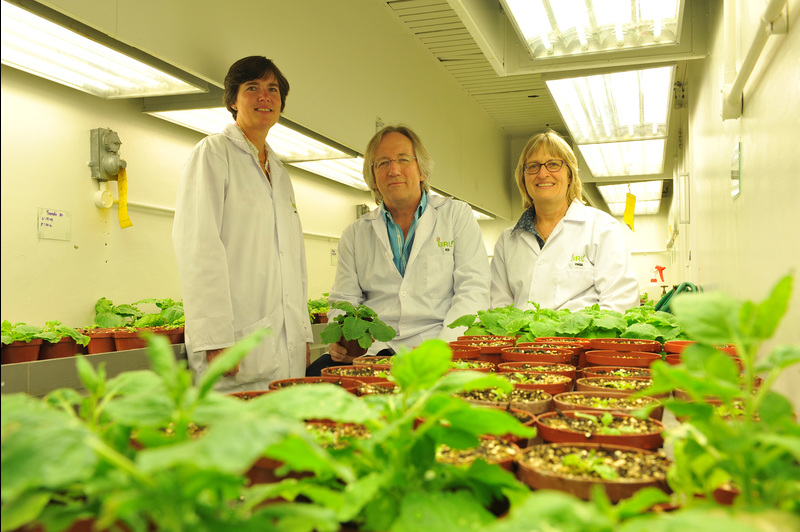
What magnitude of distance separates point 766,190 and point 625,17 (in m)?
1.31

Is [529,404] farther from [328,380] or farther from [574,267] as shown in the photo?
[574,267]

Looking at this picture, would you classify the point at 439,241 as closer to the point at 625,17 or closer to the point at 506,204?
A: the point at 625,17

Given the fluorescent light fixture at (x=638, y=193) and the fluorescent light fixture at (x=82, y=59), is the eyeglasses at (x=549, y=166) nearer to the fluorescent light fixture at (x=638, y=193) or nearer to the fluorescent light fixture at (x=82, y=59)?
the fluorescent light fixture at (x=82, y=59)

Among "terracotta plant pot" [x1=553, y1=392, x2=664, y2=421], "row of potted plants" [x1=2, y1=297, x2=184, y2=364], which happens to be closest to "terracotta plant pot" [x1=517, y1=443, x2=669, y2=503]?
"terracotta plant pot" [x1=553, y1=392, x2=664, y2=421]

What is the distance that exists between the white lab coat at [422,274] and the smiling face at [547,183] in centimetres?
39

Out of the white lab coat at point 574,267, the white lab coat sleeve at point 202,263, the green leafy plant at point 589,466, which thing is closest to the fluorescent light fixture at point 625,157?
the white lab coat at point 574,267

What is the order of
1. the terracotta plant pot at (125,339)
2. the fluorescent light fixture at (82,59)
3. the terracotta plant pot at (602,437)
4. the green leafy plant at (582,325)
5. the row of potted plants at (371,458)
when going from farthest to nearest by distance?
1. the terracotta plant pot at (125,339)
2. the fluorescent light fixture at (82,59)
3. the green leafy plant at (582,325)
4. the terracotta plant pot at (602,437)
5. the row of potted plants at (371,458)

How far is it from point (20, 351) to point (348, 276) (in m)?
1.41

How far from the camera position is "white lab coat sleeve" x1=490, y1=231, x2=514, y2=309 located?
3135 millimetres

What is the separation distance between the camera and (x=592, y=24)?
2688mm

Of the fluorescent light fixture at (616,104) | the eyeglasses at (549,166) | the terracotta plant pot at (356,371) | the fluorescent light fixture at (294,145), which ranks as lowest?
the terracotta plant pot at (356,371)

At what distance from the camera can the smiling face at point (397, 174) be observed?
2811mm

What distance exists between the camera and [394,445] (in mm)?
574

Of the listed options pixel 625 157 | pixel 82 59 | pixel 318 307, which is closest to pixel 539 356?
pixel 82 59
